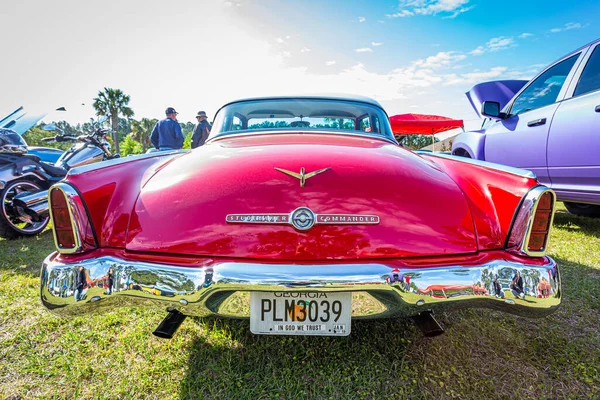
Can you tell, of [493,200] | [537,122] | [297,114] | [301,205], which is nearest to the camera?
[301,205]

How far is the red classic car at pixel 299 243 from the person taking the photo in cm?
130

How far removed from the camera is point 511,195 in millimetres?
1445

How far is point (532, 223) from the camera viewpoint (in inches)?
55.4

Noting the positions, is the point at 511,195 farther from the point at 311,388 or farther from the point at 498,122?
the point at 498,122

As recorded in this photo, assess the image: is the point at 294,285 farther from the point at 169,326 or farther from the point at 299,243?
the point at 169,326

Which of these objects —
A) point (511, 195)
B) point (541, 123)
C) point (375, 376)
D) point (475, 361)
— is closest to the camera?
point (511, 195)

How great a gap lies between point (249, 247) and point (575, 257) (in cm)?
329

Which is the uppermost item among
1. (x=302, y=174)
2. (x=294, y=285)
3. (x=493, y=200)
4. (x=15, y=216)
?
(x=302, y=174)

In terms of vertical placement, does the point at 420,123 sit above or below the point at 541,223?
above

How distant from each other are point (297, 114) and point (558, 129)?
8.39 ft

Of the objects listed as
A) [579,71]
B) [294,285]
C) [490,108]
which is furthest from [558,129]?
[294,285]

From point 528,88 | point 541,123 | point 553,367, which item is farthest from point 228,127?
point 528,88

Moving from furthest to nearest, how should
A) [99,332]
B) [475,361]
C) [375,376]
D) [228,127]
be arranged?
[228,127] → [99,332] → [475,361] → [375,376]

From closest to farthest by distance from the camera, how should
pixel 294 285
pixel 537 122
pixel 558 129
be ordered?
pixel 294 285, pixel 558 129, pixel 537 122
